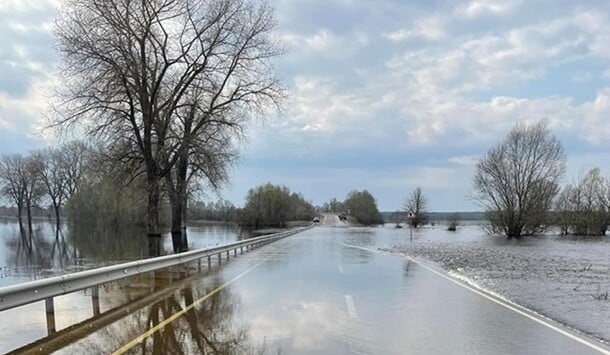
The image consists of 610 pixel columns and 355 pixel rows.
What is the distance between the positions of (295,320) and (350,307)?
71.0 inches

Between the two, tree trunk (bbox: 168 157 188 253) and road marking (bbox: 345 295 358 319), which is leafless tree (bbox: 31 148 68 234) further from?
road marking (bbox: 345 295 358 319)

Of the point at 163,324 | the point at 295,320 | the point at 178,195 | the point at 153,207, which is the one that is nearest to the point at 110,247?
the point at 153,207

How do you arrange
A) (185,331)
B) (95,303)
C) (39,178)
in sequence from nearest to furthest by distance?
(185,331)
(95,303)
(39,178)

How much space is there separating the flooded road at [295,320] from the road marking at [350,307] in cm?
2

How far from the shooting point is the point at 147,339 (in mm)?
7855

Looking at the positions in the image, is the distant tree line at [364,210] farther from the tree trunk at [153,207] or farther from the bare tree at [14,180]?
the tree trunk at [153,207]

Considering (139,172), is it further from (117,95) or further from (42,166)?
(42,166)

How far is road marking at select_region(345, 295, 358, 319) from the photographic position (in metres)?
10.0

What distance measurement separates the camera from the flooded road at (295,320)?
756 centimetres

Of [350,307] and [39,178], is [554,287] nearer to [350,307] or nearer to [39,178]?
[350,307]

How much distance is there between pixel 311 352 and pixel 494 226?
233ft

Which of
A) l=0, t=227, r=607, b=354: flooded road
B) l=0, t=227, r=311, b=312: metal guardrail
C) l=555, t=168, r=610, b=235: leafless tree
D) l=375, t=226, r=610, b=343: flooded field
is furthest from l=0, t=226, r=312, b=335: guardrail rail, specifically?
l=555, t=168, r=610, b=235: leafless tree

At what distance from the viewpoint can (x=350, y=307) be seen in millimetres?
10938

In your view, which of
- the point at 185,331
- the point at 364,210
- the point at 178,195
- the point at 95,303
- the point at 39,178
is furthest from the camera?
the point at 364,210
